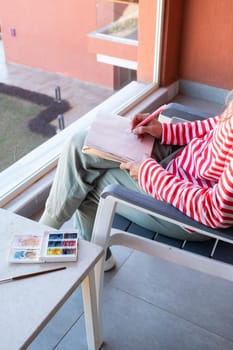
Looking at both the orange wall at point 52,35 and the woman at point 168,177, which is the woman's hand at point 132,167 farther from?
the orange wall at point 52,35

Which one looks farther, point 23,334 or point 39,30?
point 39,30

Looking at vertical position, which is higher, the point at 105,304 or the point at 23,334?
the point at 23,334

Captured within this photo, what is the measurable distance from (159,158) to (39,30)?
102cm

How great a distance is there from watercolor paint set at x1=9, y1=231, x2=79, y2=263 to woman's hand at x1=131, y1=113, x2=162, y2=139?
0.42m

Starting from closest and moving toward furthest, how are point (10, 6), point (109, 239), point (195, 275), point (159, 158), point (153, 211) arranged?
point (153, 211)
point (109, 239)
point (159, 158)
point (195, 275)
point (10, 6)

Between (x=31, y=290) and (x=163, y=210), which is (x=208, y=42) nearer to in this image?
(x=163, y=210)

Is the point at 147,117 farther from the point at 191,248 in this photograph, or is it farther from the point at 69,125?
the point at 69,125

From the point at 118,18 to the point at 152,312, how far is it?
72.9 inches

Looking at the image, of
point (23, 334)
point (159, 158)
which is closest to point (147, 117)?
point (159, 158)

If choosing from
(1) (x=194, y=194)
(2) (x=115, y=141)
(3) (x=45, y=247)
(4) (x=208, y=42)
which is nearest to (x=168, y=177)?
(1) (x=194, y=194)

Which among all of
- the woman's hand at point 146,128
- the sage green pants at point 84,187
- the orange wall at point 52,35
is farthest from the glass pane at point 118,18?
the sage green pants at point 84,187

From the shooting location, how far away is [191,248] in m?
1.13

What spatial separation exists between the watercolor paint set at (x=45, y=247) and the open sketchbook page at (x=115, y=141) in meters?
0.26

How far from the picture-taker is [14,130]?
1.88 metres
